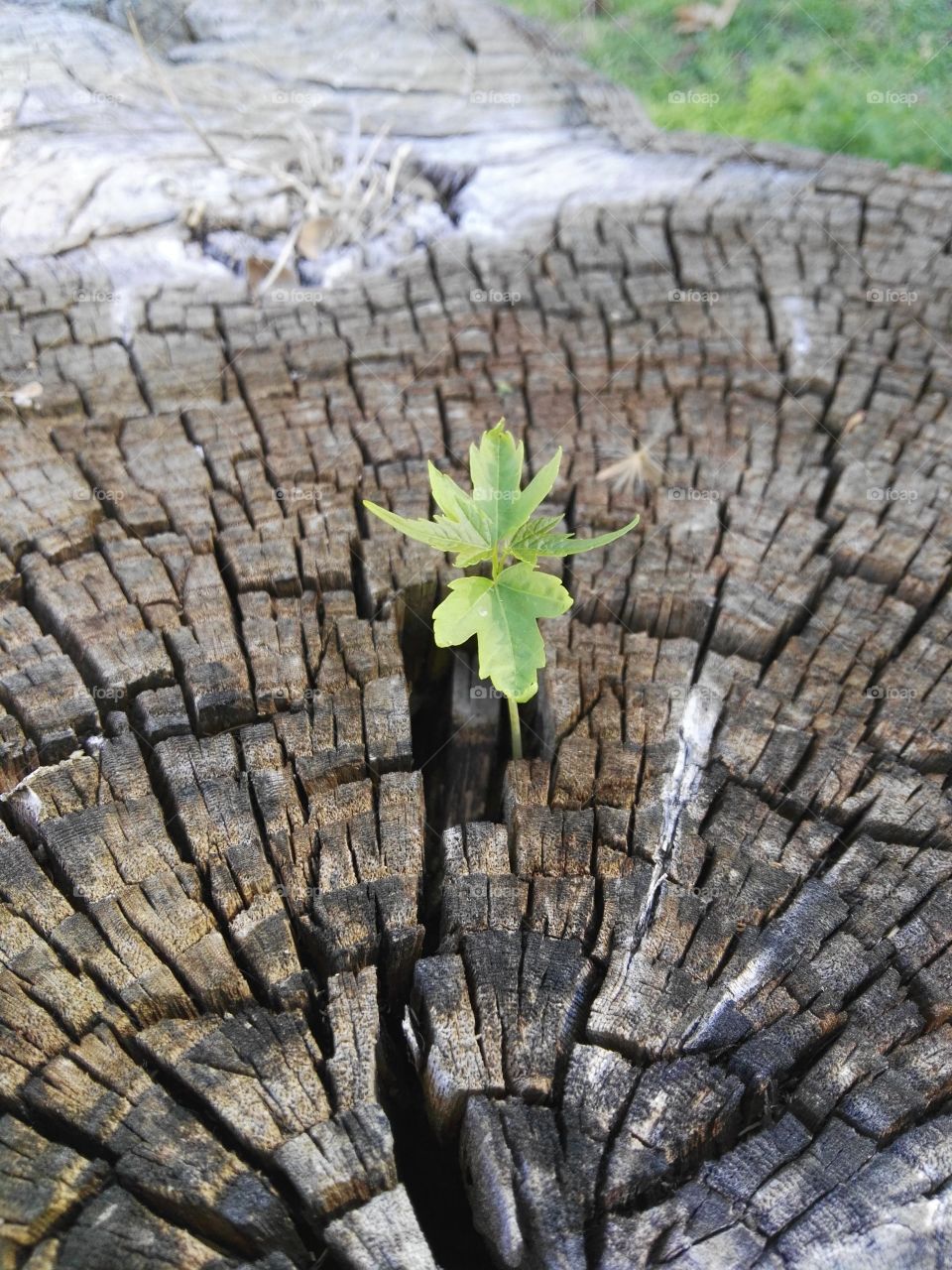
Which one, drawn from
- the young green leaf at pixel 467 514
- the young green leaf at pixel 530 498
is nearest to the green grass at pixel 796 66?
the young green leaf at pixel 530 498

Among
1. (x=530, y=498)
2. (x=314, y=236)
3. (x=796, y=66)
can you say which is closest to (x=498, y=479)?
(x=530, y=498)

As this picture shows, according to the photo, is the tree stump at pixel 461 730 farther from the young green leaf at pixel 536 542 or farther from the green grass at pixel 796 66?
the green grass at pixel 796 66

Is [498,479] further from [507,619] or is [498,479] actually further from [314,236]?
[314,236]

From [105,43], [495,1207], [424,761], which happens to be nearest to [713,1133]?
[495,1207]

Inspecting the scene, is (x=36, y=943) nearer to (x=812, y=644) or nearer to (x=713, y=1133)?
(x=713, y=1133)

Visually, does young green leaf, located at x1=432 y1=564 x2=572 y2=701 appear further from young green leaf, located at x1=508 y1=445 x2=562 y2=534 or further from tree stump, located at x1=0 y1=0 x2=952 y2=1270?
tree stump, located at x1=0 y1=0 x2=952 y2=1270

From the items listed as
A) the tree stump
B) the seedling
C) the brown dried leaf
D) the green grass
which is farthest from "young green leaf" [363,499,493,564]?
the green grass
